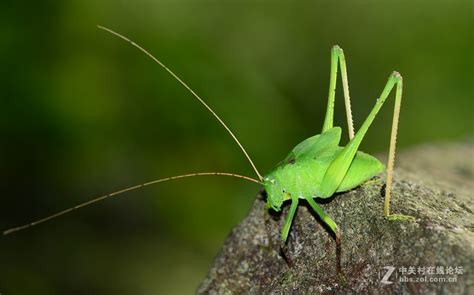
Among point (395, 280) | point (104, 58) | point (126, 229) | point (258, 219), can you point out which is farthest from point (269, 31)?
point (395, 280)

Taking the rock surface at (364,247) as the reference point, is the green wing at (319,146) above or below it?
above

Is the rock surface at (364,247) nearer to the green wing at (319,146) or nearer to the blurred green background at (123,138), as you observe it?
the green wing at (319,146)

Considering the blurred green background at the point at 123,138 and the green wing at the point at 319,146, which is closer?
the green wing at the point at 319,146

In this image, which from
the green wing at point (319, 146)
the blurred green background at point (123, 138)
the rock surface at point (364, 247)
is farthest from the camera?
the blurred green background at point (123, 138)

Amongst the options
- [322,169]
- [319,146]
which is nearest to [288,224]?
[322,169]

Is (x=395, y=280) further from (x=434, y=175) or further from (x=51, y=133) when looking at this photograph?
(x=51, y=133)

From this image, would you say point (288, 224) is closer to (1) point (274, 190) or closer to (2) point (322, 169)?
(1) point (274, 190)

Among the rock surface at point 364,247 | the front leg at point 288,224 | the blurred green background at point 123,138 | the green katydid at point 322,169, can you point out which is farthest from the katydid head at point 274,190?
the blurred green background at point 123,138
